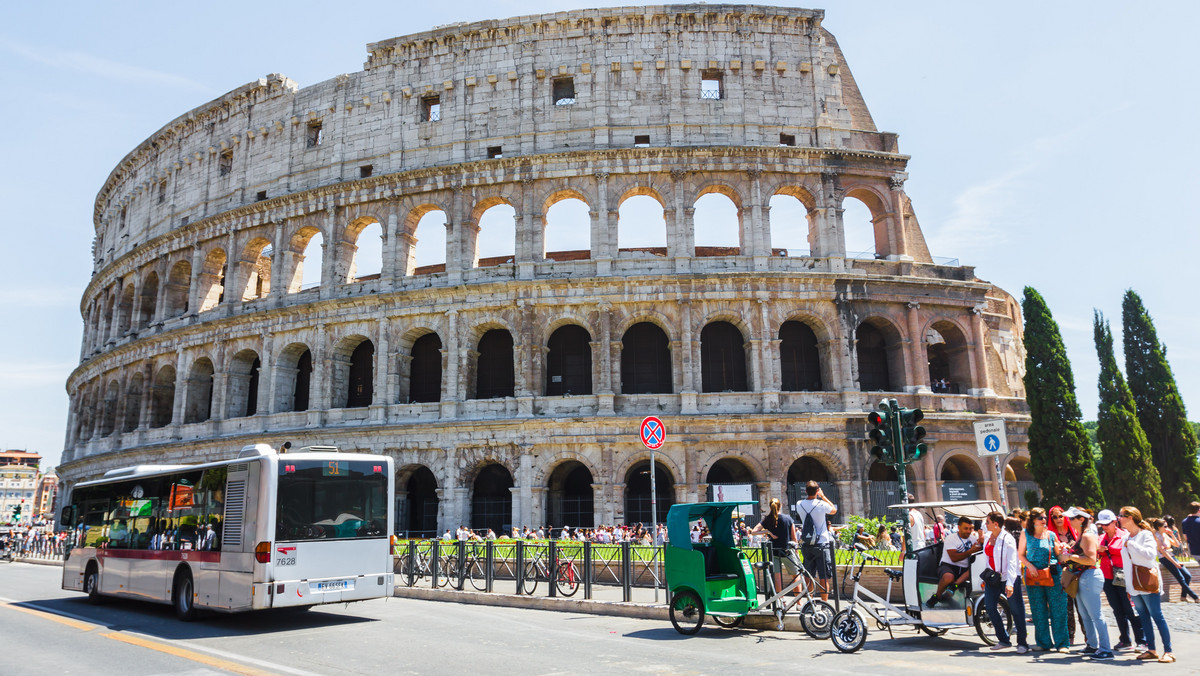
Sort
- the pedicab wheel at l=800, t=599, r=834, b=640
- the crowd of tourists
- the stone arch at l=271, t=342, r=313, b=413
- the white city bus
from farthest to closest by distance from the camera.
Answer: the stone arch at l=271, t=342, r=313, b=413
the white city bus
the pedicab wheel at l=800, t=599, r=834, b=640
the crowd of tourists

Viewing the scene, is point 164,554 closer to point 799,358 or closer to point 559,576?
point 559,576

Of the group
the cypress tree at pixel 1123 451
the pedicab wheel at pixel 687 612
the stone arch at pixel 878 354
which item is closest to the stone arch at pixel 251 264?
the stone arch at pixel 878 354

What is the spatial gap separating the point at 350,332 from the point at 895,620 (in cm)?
2191

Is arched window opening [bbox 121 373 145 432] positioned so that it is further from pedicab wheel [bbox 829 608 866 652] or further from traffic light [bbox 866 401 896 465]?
pedicab wheel [bbox 829 608 866 652]

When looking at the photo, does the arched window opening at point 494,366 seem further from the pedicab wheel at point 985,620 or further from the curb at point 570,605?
the pedicab wheel at point 985,620

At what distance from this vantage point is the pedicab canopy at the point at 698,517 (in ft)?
34.3

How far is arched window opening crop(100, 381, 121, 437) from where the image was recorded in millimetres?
34812

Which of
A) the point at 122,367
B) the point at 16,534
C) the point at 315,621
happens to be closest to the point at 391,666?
the point at 315,621

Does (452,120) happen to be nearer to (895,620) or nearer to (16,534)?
(895,620)

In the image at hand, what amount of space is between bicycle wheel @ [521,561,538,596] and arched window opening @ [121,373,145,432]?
25.2 m

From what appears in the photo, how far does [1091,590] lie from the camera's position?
862 centimetres

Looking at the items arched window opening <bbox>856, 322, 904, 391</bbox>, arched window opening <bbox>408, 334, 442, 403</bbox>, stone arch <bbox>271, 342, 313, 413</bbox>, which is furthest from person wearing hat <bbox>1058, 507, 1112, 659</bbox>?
stone arch <bbox>271, 342, 313, 413</bbox>

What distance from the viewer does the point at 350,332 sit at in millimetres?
26781

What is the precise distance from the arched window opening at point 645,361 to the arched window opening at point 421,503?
7.87 metres
